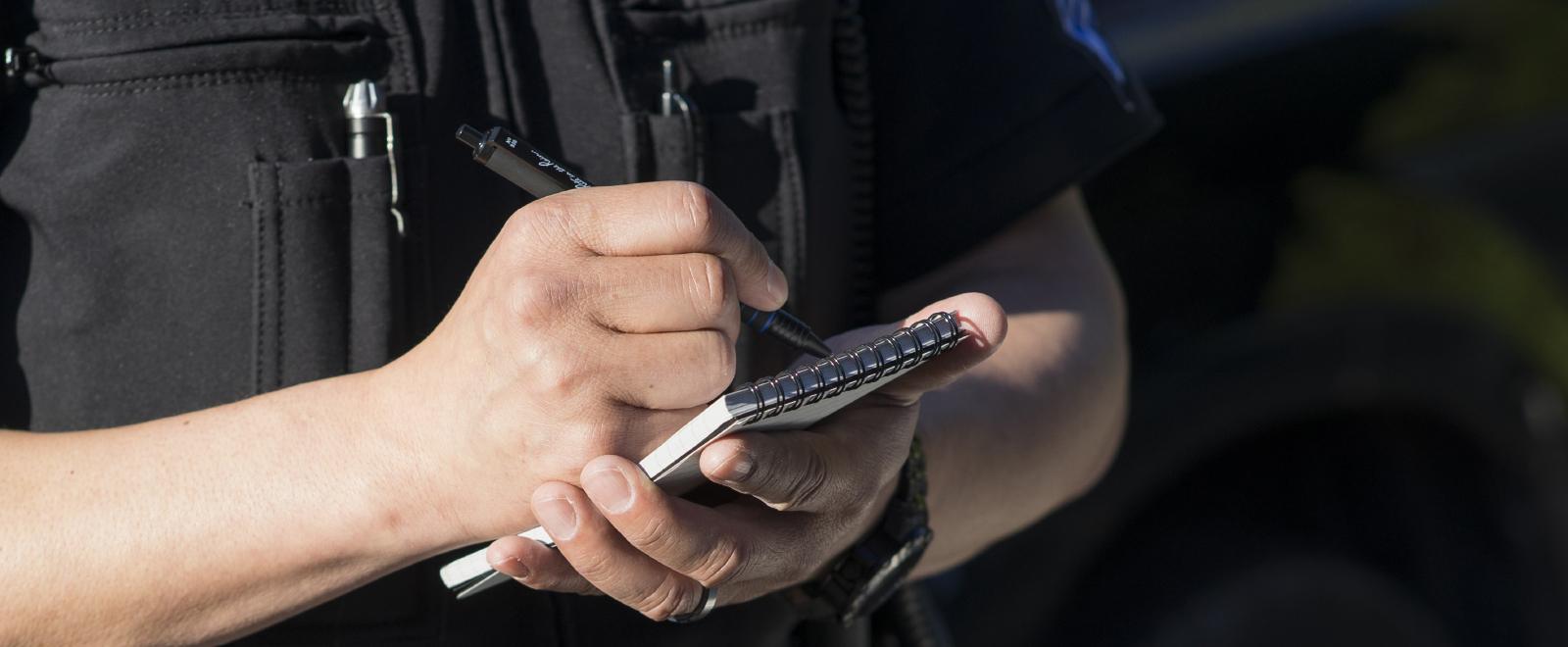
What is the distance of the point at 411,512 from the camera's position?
0.80 metres

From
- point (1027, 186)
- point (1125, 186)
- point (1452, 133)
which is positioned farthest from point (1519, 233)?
point (1027, 186)

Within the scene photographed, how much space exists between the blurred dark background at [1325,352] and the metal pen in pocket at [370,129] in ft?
4.01

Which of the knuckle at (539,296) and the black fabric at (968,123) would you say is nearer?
the knuckle at (539,296)

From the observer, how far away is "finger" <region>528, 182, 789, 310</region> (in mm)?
734

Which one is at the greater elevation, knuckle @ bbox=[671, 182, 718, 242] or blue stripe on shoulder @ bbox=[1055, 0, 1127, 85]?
knuckle @ bbox=[671, 182, 718, 242]

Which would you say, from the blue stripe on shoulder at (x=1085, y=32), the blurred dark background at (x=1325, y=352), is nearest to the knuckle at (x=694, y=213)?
the blue stripe on shoulder at (x=1085, y=32)

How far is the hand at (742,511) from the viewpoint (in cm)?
76

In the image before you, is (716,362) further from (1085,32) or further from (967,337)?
(1085,32)

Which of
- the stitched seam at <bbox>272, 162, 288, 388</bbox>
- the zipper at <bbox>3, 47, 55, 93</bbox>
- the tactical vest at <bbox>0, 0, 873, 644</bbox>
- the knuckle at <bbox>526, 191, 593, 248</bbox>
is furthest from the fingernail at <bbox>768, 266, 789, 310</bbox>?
the zipper at <bbox>3, 47, 55, 93</bbox>

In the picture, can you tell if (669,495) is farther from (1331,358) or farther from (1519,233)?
(1519,233)

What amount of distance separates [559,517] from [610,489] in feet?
0.11

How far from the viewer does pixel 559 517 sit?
2.50 ft

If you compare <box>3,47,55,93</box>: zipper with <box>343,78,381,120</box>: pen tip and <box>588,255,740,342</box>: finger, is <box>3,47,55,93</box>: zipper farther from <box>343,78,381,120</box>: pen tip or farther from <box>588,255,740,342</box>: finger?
<box>588,255,740,342</box>: finger

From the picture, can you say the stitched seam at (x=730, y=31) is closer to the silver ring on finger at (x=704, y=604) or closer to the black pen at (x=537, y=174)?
the black pen at (x=537, y=174)
